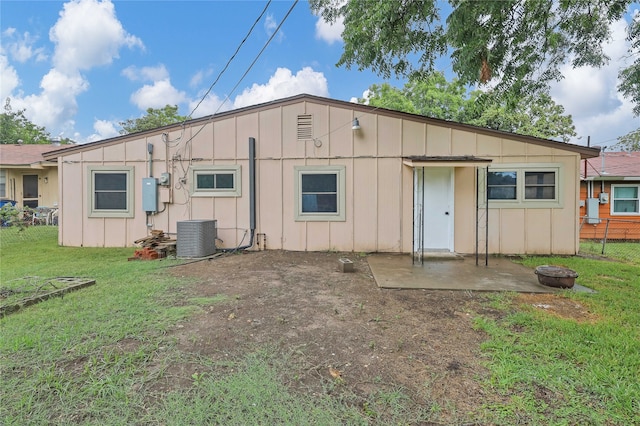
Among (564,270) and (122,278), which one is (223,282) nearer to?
(122,278)

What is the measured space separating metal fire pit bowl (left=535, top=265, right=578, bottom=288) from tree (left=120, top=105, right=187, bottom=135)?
2757 centimetres

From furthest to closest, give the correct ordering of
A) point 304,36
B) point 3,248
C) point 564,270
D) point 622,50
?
1. point 304,36
2. point 3,248
3. point 622,50
4. point 564,270

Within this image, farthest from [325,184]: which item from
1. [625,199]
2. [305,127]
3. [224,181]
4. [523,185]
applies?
[625,199]

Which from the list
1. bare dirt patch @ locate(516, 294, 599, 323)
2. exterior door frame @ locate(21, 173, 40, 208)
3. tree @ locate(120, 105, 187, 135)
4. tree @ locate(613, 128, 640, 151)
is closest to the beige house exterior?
bare dirt patch @ locate(516, 294, 599, 323)

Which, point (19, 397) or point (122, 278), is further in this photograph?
point (122, 278)

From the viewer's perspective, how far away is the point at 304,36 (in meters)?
10.5

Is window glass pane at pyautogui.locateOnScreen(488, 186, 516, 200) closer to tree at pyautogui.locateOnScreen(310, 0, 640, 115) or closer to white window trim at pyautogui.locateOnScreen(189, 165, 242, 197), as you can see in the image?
tree at pyautogui.locateOnScreen(310, 0, 640, 115)

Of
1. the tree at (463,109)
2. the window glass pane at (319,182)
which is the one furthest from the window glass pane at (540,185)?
the tree at (463,109)

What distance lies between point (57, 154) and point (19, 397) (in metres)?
8.38

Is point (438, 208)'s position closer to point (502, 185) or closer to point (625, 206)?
point (502, 185)

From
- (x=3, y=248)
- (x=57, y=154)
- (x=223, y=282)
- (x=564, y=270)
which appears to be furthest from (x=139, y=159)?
(x=564, y=270)

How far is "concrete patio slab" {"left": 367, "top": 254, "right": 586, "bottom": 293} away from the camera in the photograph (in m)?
4.58

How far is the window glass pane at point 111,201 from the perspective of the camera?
7.98m

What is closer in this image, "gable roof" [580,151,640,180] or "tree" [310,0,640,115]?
"tree" [310,0,640,115]
